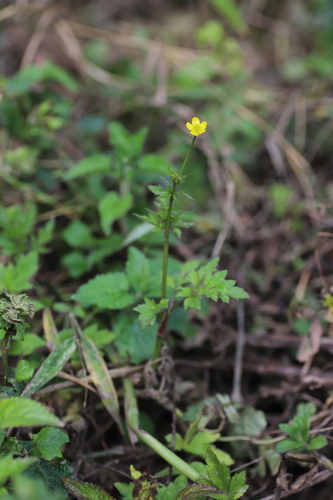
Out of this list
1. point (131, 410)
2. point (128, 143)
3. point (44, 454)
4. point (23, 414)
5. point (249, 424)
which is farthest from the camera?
point (128, 143)

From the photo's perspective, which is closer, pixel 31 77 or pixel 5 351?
pixel 5 351

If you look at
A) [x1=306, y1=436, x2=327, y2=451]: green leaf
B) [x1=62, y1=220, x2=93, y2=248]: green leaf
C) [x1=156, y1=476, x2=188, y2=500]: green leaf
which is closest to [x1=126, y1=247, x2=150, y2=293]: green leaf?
[x1=62, y1=220, x2=93, y2=248]: green leaf

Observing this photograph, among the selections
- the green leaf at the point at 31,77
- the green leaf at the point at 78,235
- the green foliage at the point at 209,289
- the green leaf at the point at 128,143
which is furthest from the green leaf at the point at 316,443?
the green leaf at the point at 31,77

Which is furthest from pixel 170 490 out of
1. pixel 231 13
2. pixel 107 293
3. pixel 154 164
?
pixel 231 13

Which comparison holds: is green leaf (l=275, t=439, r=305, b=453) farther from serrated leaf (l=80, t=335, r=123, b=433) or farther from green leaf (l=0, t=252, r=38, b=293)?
green leaf (l=0, t=252, r=38, b=293)

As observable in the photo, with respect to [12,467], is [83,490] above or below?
below

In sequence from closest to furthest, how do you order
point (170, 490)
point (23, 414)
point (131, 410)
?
point (23, 414), point (170, 490), point (131, 410)

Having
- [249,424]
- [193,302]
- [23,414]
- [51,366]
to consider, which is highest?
[23,414]

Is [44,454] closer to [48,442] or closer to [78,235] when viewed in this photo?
[48,442]
